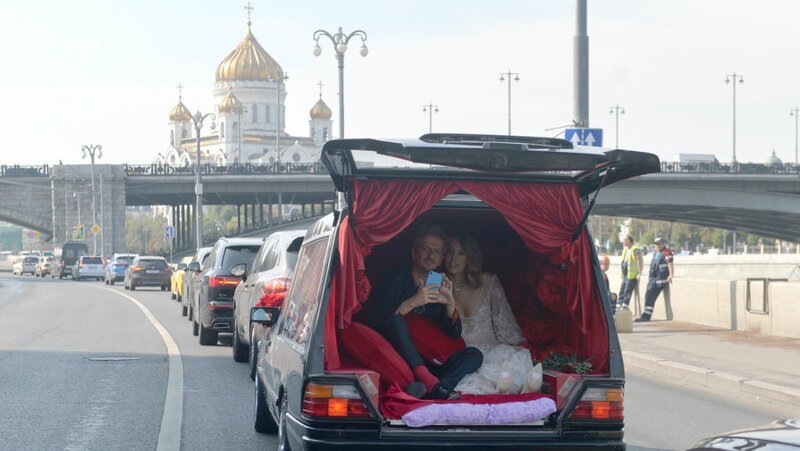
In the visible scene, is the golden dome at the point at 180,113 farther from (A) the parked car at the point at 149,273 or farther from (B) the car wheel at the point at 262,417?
(B) the car wheel at the point at 262,417

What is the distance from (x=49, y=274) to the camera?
3314 inches

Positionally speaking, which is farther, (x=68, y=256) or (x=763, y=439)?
(x=68, y=256)

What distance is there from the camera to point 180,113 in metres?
173

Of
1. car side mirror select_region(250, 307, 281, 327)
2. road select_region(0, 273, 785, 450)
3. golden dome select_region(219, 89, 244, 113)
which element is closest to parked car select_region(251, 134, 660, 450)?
car side mirror select_region(250, 307, 281, 327)

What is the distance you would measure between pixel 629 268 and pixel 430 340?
16451mm

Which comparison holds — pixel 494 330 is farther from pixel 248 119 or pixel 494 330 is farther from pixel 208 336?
pixel 248 119

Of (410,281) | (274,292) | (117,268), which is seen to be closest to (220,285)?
(274,292)

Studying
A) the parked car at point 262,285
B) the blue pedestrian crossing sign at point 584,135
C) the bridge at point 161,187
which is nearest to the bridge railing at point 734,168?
the bridge at point 161,187

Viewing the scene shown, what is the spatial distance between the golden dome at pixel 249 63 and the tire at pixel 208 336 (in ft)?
437

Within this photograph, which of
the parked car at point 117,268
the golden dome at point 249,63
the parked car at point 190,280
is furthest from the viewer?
the golden dome at point 249,63

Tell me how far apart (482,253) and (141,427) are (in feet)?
11.7

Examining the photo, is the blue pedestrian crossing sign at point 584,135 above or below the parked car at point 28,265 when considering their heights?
above

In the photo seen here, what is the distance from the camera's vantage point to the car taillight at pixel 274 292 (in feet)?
42.9

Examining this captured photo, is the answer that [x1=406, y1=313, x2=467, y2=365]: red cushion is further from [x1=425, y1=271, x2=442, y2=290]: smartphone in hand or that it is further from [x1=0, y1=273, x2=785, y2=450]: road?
[x1=0, y1=273, x2=785, y2=450]: road
